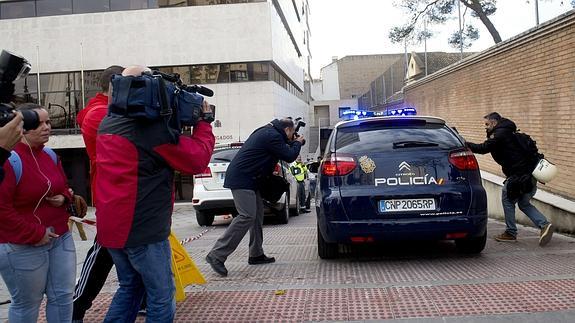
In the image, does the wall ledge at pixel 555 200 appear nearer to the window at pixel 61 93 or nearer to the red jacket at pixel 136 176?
the red jacket at pixel 136 176

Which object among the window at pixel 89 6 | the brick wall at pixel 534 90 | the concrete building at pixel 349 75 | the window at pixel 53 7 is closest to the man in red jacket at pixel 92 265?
the brick wall at pixel 534 90

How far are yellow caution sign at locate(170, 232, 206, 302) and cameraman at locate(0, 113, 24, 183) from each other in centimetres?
228

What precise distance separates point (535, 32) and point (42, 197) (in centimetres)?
931

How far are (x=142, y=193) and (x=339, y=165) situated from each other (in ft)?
10.5

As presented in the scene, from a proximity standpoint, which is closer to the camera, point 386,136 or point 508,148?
point 386,136

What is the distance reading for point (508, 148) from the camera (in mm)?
7141

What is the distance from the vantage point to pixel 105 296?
16.7 ft

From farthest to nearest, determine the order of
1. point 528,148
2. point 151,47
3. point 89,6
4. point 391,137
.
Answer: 1. point 89,6
2. point 151,47
3. point 528,148
4. point 391,137

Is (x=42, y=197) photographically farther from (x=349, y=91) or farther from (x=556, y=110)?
(x=349, y=91)

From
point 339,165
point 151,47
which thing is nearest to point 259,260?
point 339,165

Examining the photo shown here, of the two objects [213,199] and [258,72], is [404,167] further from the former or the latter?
[258,72]

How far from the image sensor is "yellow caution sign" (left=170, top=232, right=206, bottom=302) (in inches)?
183

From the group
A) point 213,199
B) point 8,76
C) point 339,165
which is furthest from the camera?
point 213,199

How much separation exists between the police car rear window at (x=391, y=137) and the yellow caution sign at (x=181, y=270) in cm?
206
